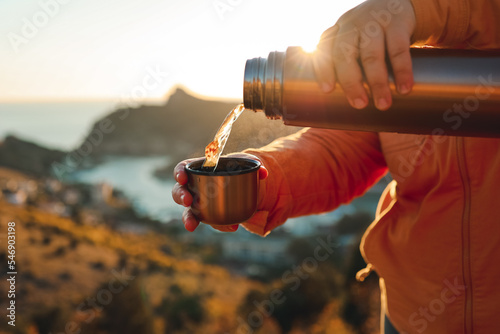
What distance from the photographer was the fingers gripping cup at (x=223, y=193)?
3.75ft

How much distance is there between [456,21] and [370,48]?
0.26 m

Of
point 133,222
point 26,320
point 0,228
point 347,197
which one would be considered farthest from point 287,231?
point 347,197

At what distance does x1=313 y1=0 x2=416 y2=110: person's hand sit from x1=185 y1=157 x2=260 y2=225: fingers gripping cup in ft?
1.46

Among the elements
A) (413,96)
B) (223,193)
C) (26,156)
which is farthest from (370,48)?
(26,156)

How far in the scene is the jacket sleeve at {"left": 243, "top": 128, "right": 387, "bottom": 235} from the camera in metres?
1.44

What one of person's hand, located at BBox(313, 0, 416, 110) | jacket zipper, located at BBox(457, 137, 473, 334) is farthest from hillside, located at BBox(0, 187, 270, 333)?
person's hand, located at BBox(313, 0, 416, 110)

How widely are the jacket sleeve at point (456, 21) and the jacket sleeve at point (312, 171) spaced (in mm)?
687

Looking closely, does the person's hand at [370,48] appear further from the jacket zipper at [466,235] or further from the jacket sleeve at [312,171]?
the jacket sleeve at [312,171]

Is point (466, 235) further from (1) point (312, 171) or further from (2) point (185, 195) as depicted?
(2) point (185, 195)

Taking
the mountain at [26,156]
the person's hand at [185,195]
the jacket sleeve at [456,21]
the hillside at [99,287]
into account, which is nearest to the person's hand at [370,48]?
the jacket sleeve at [456,21]

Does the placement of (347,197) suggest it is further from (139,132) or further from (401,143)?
(139,132)

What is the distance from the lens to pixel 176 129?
58.6ft

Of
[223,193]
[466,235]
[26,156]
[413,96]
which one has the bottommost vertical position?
[26,156]

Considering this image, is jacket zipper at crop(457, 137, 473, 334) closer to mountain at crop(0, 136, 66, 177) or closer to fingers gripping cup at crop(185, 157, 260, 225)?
fingers gripping cup at crop(185, 157, 260, 225)
